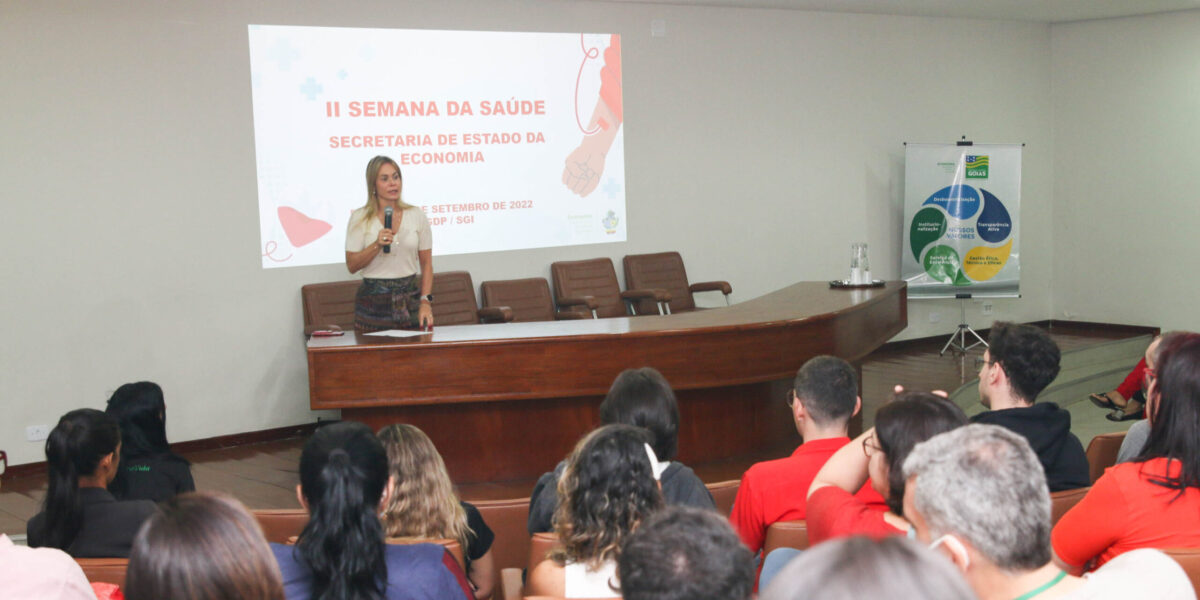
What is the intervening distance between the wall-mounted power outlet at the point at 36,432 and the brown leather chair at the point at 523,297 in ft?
7.99

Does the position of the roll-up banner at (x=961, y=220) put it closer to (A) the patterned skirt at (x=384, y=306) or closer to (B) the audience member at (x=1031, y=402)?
(A) the patterned skirt at (x=384, y=306)

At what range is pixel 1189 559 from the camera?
68.5 inches

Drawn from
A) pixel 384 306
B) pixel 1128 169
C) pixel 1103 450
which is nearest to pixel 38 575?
pixel 1103 450

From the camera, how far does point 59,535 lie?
7.70 ft

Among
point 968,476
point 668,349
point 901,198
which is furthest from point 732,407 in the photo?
point 901,198

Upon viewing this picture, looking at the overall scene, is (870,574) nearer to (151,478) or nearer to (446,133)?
(151,478)

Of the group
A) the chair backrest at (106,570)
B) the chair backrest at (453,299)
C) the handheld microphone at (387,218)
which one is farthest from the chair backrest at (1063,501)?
the chair backrest at (453,299)

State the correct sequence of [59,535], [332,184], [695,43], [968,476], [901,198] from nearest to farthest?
[968,476] → [59,535] → [332,184] → [695,43] → [901,198]

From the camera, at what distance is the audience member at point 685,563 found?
44.6 inches

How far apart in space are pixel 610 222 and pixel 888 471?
497 cm

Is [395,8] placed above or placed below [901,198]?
above

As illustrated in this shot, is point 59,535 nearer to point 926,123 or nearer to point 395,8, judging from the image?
point 395,8

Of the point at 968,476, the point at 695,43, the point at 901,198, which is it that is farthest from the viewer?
the point at 901,198

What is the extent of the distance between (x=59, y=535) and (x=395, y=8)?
4.17 meters
